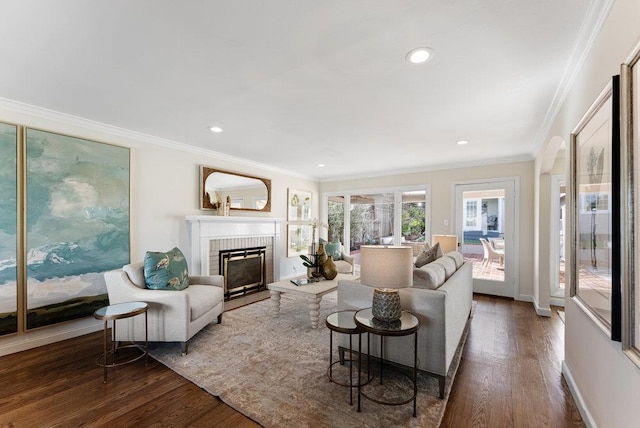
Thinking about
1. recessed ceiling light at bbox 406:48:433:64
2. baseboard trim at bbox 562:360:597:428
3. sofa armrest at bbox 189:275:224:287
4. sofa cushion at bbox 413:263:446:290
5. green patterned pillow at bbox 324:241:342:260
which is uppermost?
recessed ceiling light at bbox 406:48:433:64

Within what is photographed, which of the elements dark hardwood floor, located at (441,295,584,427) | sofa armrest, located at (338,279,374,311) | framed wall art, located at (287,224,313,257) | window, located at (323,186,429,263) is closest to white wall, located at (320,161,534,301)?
window, located at (323,186,429,263)

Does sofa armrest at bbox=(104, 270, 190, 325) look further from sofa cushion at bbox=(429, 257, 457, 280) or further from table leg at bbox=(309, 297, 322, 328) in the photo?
sofa cushion at bbox=(429, 257, 457, 280)

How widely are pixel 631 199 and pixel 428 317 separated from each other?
1284 mm

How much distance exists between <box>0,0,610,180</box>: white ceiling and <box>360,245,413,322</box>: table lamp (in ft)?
4.39

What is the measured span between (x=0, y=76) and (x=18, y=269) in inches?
68.3

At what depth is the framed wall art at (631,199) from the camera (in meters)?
1.13

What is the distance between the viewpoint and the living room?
1.43m

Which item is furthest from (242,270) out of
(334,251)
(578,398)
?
(578,398)

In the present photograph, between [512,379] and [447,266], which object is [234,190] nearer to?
[447,266]

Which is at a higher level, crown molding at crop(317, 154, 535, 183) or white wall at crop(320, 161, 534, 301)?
crown molding at crop(317, 154, 535, 183)

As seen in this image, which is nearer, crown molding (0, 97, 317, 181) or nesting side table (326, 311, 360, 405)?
nesting side table (326, 311, 360, 405)

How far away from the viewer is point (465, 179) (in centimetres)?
506

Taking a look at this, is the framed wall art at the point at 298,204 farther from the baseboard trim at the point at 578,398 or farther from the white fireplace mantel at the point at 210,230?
the baseboard trim at the point at 578,398

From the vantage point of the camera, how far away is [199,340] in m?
2.91
